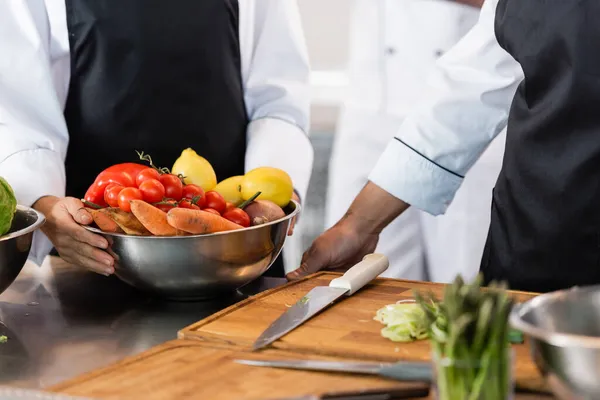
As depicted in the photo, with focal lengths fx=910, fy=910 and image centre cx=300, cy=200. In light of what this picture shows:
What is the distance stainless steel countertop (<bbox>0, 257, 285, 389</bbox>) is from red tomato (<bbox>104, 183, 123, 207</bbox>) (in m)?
0.16

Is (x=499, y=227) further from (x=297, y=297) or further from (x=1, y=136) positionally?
(x=1, y=136)

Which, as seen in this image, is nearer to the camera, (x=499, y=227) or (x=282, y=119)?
(x=499, y=227)

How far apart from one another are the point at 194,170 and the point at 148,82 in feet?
1.10

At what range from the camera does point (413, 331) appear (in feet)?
3.54

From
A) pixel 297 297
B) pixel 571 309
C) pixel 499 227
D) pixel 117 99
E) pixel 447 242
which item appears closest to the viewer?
pixel 571 309

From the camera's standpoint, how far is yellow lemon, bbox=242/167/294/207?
4.73ft

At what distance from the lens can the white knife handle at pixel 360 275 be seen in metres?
1.28

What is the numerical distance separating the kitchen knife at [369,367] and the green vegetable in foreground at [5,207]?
43cm

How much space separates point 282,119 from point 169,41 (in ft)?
0.93

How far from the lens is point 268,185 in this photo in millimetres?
1442

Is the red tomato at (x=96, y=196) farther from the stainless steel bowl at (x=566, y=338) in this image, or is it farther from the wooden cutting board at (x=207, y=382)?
the stainless steel bowl at (x=566, y=338)

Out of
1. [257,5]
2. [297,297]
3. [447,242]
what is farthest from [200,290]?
[447,242]

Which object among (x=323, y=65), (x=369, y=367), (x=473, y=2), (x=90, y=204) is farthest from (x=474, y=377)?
(x=323, y=65)

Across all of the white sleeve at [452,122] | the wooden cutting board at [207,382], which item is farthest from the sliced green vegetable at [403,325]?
the white sleeve at [452,122]
